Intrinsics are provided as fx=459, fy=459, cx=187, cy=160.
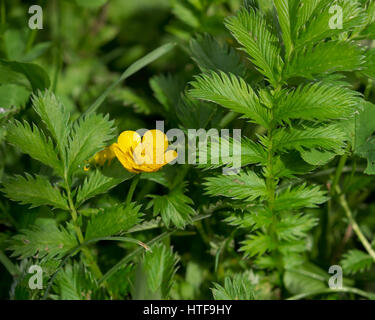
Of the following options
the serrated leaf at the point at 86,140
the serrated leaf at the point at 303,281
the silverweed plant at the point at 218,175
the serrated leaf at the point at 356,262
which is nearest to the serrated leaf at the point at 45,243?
the silverweed plant at the point at 218,175

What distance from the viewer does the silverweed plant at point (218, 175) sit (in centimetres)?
86

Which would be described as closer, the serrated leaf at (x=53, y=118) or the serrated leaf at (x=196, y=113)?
the serrated leaf at (x=53, y=118)

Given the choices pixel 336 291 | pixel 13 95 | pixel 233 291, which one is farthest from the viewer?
pixel 13 95

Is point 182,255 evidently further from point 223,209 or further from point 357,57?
point 357,57

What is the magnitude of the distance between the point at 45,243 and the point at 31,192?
0.10 meters

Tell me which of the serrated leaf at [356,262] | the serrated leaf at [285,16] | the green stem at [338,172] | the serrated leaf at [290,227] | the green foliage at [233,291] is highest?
the serrated leaf at [285,16]

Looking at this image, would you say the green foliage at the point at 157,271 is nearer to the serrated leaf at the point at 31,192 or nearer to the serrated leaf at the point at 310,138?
the serrated leaf at the point at 31,192

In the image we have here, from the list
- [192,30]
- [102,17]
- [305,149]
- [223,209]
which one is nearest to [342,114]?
[305,149]

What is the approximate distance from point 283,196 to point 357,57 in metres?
0.31

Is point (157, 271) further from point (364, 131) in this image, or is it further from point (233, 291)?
point (364, 131)

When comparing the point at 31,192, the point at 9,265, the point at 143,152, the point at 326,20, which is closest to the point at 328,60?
the point at 326,20

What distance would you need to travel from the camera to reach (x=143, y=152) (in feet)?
3.09

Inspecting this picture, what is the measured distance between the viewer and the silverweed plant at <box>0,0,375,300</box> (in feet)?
2.83

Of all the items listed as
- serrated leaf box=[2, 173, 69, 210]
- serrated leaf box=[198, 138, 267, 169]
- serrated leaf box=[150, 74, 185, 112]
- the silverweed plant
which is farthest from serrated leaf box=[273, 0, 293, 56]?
serrated leaf box=[2, 173, 69, 210]
